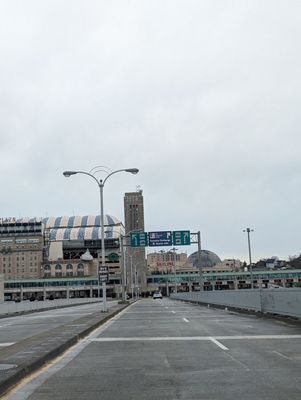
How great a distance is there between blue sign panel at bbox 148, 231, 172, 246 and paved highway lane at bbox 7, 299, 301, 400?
4303cm

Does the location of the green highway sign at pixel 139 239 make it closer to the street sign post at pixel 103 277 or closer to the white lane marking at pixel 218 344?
the street sign post at pixel 103 277

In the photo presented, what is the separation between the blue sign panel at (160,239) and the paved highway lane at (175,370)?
141 ft

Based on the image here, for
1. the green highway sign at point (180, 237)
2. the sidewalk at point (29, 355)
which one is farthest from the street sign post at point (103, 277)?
the green highway sign at point (180, 237)

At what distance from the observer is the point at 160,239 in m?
60.2

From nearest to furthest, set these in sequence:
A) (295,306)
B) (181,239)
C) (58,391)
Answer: (58,391) → (295,306) → (181,239)

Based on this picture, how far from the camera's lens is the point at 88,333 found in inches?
751

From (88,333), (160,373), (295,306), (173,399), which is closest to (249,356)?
(160,373)

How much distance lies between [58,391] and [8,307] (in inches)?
1519

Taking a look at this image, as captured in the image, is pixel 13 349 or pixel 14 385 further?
pixel 13 349

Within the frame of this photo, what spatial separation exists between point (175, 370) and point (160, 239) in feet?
164

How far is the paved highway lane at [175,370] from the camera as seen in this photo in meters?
8.17

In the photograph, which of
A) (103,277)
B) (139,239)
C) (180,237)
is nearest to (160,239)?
(180,237)

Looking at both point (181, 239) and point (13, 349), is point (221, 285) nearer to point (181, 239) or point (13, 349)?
point (181, 239)

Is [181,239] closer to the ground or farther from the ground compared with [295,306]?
farther from the ground
